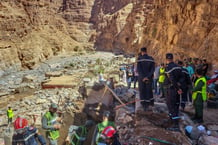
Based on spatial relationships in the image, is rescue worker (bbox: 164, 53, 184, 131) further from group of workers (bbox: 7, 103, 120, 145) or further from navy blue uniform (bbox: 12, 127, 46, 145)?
navy blue uniform (bbox: 12, 127, 46, 145)

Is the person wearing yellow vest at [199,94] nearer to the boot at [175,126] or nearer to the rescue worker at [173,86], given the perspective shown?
the rescue worker at [173,86]

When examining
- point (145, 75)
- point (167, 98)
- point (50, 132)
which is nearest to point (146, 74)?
point (145, 75)

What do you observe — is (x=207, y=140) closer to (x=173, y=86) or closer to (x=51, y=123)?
(x=173, y=86)

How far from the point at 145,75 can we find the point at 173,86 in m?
0.93

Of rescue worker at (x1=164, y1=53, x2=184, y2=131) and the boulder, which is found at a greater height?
rescue worker at (x1=164, y1=53, x2=184, y2=131)

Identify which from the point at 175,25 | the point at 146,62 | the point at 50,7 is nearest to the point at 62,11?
the point at 50,7

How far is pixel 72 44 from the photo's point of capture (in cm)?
4378

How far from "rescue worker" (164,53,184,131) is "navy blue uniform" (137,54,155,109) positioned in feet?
2.14

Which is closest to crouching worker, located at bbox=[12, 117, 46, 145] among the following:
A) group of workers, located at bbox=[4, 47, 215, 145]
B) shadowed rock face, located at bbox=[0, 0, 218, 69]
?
group of workers, located at bbox=[4, 47, 215, 145]

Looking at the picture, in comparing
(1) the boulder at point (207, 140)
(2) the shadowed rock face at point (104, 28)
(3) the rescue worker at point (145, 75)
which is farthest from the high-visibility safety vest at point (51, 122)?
(2) the shadowed rock face at point (104, 28)

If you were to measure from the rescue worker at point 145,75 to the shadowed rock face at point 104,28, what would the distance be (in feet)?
17.0

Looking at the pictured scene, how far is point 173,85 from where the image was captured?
4.73 m

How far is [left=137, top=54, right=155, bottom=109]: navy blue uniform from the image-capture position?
5.39 metres

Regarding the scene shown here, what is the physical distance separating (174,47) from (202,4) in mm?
3495
